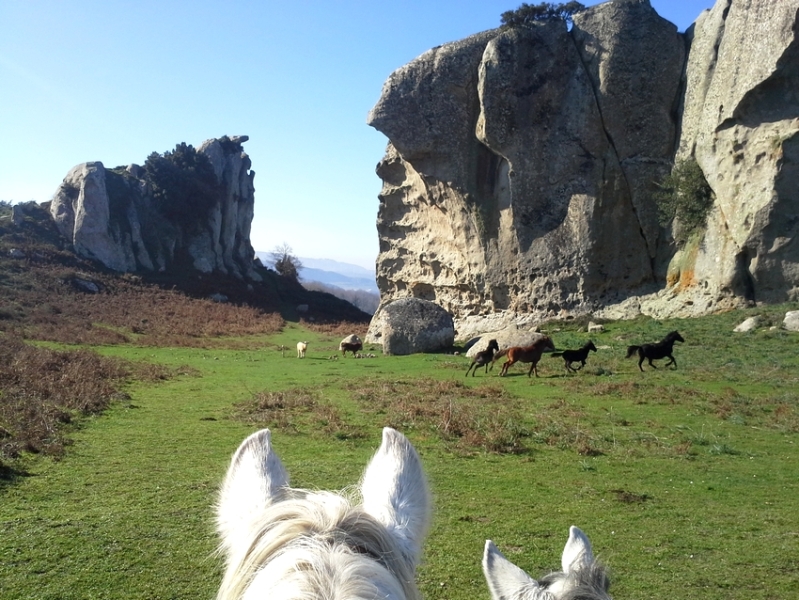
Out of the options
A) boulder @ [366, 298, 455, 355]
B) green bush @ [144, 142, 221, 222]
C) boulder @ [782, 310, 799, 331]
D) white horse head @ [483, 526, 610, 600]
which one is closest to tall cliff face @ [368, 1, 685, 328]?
boulder @ [366, 298, 455, 355]

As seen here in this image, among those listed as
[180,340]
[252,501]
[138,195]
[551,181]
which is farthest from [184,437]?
[138,195]

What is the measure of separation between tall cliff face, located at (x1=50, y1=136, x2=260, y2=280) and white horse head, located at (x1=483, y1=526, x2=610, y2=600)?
49869 mm

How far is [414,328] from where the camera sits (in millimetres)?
26406

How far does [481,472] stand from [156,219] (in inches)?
2005

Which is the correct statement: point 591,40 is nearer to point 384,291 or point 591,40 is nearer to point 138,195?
point 384,291

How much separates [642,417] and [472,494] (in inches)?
229

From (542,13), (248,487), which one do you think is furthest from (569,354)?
(542,13)

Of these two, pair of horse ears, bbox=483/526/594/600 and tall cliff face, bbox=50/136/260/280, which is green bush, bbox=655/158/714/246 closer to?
pair of horse ears, bbox=483/526/594/600

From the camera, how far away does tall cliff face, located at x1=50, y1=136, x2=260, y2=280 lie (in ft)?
155

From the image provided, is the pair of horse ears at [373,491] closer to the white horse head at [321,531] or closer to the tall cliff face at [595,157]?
the white horse head at [321,531]

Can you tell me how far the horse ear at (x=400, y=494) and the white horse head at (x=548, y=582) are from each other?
0.93ft

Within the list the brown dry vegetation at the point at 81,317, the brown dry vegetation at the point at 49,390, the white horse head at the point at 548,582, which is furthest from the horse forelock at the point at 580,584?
the brown dry vegetation at the point at 81,317

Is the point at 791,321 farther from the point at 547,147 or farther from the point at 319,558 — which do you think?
the point at 319,558

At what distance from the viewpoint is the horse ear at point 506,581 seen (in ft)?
6.55
